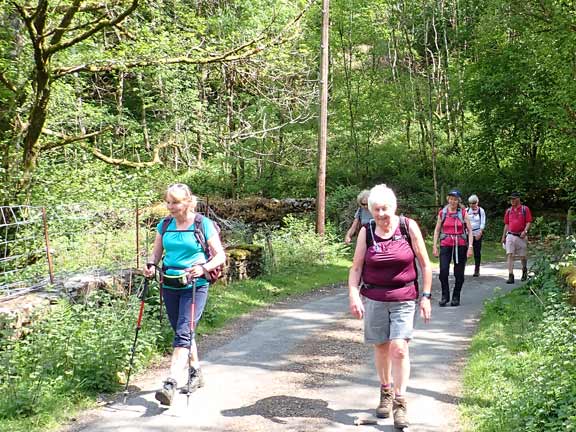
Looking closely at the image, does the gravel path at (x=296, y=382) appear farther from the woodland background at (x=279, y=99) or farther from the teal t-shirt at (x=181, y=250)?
the woodland background at (x=279, y=99)

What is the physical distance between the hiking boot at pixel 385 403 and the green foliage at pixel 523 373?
0.65 m

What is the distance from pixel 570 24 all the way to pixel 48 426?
650 inches

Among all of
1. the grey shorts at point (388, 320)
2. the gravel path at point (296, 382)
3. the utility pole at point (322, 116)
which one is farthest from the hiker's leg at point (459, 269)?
the utility pole at point (322, 116)

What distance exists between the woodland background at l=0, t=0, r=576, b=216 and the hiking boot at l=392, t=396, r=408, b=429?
865 centimetres

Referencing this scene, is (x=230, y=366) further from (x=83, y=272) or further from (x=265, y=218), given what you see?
(x=265, y=218)

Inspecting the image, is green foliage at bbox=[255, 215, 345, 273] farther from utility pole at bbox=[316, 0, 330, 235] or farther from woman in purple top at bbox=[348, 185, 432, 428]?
woman in purple top at bbox=[348, 185, 432, 428]

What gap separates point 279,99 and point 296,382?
13.9 meters

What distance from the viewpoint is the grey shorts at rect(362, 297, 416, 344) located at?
5.14m

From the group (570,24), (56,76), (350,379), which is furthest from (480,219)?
(56,76)

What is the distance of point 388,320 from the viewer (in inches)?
205

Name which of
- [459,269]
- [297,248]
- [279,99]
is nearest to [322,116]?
[279,99]

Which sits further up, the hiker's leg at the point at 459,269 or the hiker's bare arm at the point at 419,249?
the hiker's bare arm at the point at 419,249

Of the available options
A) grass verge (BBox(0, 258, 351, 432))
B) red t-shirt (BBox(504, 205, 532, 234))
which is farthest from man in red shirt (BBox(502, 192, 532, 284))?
grass verge (BBox(0, 258, 351, 432))

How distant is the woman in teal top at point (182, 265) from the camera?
5.73m
